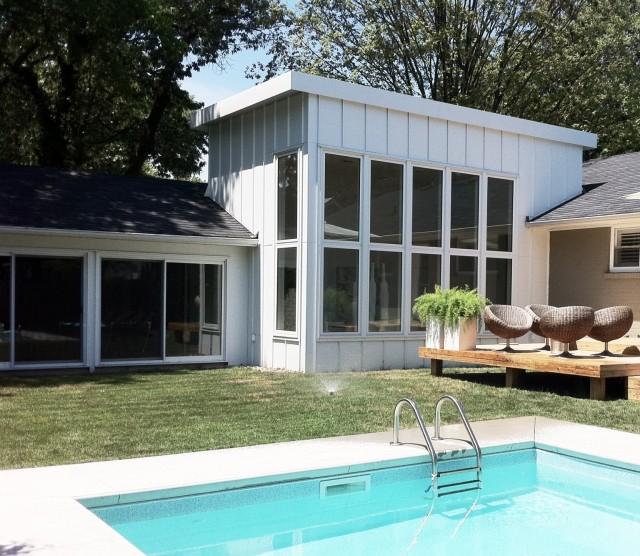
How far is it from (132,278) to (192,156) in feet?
41.1

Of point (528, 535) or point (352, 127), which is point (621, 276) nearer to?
point (352, 127)

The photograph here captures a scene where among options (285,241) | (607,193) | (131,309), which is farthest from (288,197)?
(607,193)

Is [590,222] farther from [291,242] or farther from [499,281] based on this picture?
[291,242]

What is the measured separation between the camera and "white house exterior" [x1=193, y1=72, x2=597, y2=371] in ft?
40.1

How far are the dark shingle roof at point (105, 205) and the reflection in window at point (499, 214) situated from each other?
15.1 feet

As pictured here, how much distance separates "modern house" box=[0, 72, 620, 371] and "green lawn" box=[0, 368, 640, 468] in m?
0.99

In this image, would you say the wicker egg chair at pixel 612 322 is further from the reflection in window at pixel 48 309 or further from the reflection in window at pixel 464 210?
the reflection in window at pixel 48 309

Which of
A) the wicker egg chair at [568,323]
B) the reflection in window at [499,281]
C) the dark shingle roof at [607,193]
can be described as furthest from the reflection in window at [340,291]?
the dark shingle roof at [607,193]

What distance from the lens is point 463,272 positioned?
13.9 m

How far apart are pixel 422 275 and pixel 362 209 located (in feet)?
5.66

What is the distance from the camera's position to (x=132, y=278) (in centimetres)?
1257

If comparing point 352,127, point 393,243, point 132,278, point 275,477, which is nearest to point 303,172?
point 352,127

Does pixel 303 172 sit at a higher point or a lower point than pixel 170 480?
higher

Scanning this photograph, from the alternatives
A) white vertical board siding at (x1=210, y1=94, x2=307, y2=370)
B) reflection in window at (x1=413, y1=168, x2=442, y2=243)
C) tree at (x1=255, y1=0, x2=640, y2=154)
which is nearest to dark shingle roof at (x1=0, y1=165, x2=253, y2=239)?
white vertical board siding at (x1=210, y1=94, x2=307, y2=370)
